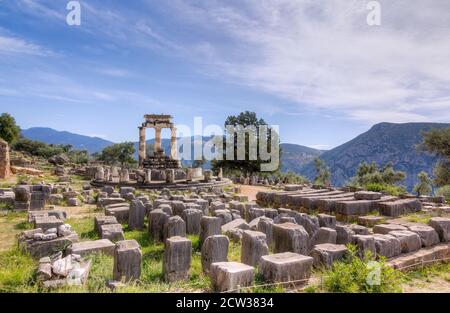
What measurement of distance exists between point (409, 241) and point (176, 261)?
4873mm

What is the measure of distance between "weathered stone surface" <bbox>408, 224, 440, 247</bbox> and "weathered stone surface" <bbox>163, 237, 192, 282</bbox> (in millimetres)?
5234

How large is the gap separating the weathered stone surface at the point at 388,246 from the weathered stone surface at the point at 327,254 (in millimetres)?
915

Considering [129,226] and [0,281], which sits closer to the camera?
[0,281]

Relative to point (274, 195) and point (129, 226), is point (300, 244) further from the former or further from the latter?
point (274, 195)

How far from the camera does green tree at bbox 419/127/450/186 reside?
95.0 ft

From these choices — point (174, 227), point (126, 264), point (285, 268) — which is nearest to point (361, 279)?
point (285, 268)

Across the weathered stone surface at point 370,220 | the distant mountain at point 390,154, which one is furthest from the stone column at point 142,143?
the distant mountain at point 390,154

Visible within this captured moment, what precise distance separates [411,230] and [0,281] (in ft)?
26.3

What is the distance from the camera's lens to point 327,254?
5.41 m

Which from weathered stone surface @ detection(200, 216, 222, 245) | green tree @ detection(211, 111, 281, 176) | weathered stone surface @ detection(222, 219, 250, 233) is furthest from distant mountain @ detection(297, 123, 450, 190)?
weathered stone surface @ detection(200, 216, 222, 245)

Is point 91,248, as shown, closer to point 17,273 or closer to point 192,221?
point 17,273

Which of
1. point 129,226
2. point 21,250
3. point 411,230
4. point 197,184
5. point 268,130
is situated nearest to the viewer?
point 21,250
